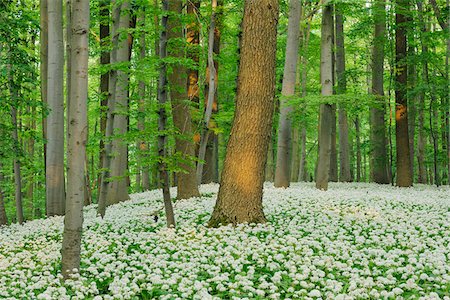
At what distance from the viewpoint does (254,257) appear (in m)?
6.91

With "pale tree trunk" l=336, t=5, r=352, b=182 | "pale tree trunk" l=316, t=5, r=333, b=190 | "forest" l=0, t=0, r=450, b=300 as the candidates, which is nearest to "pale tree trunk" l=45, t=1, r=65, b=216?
"forest" l=0, t=0, r=450, b=300

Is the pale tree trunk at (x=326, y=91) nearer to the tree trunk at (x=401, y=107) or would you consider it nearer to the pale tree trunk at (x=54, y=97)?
the tree trunk at (x=401, y=107)

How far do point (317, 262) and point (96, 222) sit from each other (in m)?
6.69

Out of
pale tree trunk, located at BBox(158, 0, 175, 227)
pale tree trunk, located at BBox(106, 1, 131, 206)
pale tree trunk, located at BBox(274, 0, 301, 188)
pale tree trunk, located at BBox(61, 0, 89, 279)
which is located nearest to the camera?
pale tree trunk, located at BBox(61, 0, 89, 279)

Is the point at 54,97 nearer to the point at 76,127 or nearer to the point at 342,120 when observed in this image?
the point at 76,127

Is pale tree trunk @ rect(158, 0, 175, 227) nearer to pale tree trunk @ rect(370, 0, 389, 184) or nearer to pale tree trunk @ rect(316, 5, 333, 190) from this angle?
pale tree trunk @ rect(316, 5, 333, 190)

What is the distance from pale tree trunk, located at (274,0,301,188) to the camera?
1574 cm

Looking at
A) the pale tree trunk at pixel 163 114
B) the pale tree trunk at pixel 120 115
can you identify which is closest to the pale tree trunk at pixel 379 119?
the pale tree trunk at pixel 120 115

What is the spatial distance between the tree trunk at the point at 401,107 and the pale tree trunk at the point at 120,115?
10.3 metres

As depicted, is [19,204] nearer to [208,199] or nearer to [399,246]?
[208,199]

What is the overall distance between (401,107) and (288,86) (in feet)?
16.1

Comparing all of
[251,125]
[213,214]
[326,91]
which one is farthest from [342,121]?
[213,214]

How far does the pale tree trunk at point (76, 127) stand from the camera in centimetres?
641

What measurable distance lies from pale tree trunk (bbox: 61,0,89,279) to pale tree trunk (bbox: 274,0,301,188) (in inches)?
380
